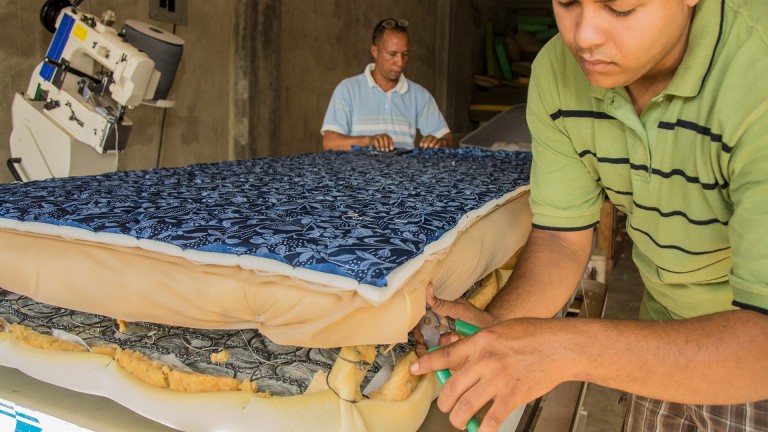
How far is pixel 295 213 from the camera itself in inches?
52.2

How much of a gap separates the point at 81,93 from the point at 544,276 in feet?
6.76

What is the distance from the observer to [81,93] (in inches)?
96.7

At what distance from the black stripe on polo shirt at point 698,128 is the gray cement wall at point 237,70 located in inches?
126

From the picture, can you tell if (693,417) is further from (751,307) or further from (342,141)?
(342,141)

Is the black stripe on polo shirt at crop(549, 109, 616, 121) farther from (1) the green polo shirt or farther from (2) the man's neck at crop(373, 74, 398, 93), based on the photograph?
(2) the man's neck at crop(373, 74, 398, 93)

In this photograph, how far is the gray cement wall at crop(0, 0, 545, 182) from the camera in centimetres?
321

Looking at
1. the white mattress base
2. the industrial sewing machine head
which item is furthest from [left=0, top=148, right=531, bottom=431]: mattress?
the industrial sewing machine head

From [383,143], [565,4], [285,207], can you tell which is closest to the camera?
[565,4]

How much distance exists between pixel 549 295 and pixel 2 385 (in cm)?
106

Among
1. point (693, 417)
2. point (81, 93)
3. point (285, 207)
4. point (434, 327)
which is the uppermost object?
point (81, 93)

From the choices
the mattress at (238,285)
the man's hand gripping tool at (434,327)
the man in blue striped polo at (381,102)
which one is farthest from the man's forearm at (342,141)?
the man's hand gripping tool at (434,327)

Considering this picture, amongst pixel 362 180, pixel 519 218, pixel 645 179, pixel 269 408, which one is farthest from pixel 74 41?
pixel 645 179

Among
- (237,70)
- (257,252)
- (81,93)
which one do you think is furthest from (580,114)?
(237,70)

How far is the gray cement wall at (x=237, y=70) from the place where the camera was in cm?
321
